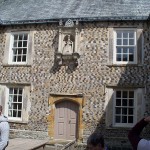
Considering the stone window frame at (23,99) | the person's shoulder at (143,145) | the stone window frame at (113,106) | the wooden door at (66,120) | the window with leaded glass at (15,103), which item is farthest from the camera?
the window with leaded glass at (15,103)

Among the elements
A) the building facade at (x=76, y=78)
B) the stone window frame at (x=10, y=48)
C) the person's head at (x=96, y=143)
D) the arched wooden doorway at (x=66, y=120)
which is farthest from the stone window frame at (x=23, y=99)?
the person's head at (x=96, y=143)

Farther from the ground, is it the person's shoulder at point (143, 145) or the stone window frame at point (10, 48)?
the stone window frame at point (10, 48)

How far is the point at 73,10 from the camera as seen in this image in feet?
50.1

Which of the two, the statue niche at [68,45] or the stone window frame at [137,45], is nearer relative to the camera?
the stone window frame at [137,45]

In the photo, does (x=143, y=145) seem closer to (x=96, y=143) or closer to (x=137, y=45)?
(x=96, y=143)

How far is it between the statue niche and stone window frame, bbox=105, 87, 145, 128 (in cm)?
269

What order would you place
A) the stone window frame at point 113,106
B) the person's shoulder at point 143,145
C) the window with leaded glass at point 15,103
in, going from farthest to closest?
the window with leaded glass at point 15,103, the stone window frame at point 113,106, the person's shoulder at point 143,145

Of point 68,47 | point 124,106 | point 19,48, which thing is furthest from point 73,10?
point 124,106

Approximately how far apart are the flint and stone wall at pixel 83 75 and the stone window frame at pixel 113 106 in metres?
0.19

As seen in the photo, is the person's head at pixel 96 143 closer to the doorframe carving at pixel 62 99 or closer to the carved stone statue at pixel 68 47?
the doorframe carving at pixel 62 99

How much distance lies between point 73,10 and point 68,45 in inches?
85.9

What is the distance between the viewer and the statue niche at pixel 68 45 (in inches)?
561

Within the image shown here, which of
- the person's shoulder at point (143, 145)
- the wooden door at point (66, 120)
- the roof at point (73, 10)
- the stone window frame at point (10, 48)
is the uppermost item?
the roof at point (73, 10)

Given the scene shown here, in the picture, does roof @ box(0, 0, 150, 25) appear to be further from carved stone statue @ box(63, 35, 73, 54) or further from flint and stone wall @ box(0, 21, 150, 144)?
carved stone statue @ box(63, 35, 73, 54)
